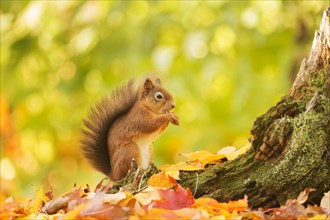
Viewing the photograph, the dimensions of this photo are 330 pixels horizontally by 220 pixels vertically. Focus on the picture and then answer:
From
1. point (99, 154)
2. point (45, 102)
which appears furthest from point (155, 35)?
point (99, 154)

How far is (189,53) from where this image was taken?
5.47 meters

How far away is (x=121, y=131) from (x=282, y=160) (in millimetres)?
918

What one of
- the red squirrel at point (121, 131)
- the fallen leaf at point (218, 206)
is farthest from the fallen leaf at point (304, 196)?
the red squirrel at point (121, 131)

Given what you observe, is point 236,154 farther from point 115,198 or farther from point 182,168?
point 115,198

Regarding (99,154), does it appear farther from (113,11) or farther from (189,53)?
(113,11)

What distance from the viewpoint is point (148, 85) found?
3.64 meters

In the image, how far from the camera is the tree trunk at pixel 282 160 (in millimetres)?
2408

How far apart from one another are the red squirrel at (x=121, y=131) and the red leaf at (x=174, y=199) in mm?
759

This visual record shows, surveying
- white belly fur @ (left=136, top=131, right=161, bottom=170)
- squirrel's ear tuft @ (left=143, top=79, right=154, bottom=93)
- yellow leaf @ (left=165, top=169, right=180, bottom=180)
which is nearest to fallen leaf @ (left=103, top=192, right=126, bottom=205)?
yellow leaf @ (left=165, top=169, right=180, bottom=180)

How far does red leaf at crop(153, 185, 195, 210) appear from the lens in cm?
220

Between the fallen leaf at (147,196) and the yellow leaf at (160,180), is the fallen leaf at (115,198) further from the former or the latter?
the yellow leaf at (160,180)

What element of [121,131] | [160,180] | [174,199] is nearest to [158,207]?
[174,199]

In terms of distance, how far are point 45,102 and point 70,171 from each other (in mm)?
628

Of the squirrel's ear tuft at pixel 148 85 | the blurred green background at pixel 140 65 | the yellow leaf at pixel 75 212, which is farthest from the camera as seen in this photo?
A: the blurred green background at pixel 140 65
